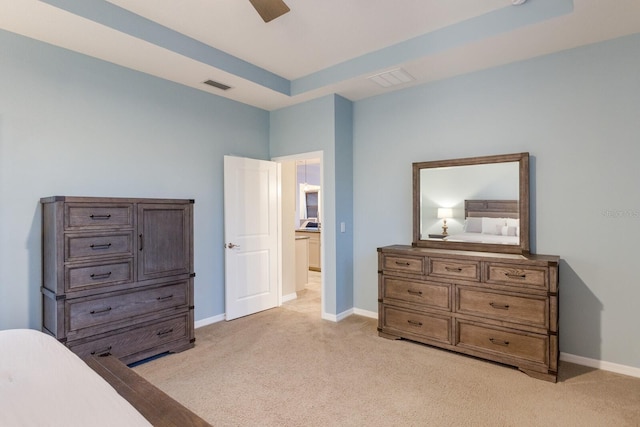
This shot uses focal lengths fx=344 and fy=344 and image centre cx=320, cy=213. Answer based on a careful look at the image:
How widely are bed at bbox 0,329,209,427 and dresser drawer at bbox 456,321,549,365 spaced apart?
100 inches

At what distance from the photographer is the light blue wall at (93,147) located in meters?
2.68

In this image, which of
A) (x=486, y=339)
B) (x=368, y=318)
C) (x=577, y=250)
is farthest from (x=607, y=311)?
(x=368, y=318)

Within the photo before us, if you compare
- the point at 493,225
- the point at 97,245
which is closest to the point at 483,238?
the point at 493,225

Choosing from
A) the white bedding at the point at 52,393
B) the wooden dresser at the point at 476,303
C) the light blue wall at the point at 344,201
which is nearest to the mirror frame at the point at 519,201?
the wooden dresser at the point at 476,303

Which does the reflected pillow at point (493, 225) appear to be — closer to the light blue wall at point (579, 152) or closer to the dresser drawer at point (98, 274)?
the light blue wall at point (579, 152)

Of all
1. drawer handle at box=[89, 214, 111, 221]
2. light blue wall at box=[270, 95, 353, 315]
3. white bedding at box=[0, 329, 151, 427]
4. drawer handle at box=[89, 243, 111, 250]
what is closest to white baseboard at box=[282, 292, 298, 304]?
light blue wall at box=[270, 95, 353, 315]

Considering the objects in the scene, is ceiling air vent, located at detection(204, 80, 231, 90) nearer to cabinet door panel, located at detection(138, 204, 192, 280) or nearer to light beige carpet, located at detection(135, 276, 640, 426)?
cabinet door panel, located at detection(138, 204, 192, 280)

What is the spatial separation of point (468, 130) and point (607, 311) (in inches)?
78.0

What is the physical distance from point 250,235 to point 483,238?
104 inches

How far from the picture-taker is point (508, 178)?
323 cm

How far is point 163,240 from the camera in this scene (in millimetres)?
3094

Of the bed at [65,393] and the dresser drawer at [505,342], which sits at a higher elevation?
the bed at [65,393]

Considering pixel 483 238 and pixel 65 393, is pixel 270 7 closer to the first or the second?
pixel 65 393

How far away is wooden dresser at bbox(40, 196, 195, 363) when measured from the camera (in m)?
2.56
